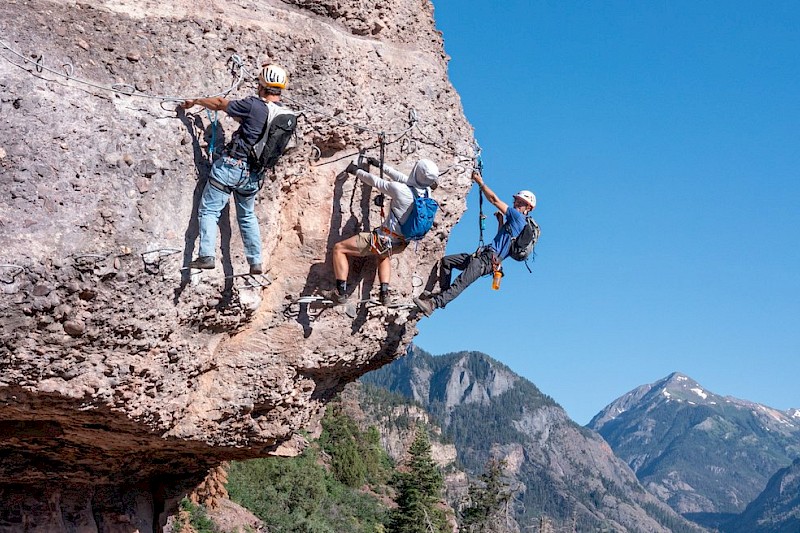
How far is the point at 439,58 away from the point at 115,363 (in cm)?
567

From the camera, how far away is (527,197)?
11.2 meters

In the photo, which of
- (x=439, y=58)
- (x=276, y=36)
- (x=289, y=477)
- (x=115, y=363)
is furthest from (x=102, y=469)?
(x=289, y=477)

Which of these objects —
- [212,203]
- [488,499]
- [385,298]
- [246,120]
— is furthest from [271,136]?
[488,499]

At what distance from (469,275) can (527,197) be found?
3.86 feet

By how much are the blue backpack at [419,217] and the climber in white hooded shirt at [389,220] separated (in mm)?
55

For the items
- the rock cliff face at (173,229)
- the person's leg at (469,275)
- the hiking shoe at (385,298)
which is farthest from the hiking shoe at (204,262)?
the person's leg at (469,275)

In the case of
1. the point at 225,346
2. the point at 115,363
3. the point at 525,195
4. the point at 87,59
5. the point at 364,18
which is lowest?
the point at 115,363

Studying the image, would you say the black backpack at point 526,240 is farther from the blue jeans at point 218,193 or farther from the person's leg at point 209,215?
the person's leg at point 209,215

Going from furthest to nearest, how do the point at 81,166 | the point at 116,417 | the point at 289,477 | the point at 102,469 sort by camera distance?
1. the point at 289,477
2. the point at 102,469
3. the point at 116,417
4. the point at 81,166

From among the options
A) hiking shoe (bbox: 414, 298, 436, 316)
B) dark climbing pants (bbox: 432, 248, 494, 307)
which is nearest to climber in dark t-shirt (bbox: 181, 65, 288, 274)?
hiking shoe (bbox: 414, 298, 436, 316)

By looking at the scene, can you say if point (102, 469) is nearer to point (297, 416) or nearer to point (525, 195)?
point (297, 416)

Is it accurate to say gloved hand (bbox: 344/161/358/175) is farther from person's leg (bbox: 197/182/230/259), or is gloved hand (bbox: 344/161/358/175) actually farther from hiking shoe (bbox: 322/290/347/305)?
person's leg (bbox: 197/182/230/259)

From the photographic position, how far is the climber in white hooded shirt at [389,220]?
10.3 m

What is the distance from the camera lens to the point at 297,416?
38.3ft
